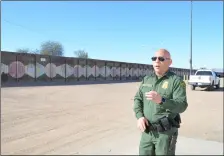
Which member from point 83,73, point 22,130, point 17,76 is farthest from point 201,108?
point 83,73

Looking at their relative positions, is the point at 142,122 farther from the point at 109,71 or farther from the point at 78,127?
the point at 109,71

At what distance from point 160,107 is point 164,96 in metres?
0.15

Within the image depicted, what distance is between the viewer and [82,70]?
40.1m

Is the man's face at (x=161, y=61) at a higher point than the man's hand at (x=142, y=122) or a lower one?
higher

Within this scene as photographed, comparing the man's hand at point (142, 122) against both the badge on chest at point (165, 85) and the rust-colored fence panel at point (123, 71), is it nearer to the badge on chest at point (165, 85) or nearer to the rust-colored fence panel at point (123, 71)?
the badge on chest at point (165, 85)

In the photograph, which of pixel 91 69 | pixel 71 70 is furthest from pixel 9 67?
pixel 91 69

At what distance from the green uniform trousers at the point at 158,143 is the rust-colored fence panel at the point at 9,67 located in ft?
86.4

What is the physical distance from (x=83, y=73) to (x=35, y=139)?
3083cm

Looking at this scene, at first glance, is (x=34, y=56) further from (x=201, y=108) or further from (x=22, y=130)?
(x=22, y=130)

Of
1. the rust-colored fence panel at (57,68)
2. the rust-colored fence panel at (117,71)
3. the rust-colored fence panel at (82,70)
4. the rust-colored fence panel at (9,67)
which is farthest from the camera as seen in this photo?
the rust-colored fence panel at (117,71)

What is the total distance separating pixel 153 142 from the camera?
11.6 ft

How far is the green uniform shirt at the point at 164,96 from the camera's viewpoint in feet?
10.1

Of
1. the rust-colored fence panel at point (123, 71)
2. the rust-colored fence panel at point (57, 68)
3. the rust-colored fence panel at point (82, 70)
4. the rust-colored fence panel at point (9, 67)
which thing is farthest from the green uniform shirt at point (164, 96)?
the rust-colored fence panel at point (123, 71)

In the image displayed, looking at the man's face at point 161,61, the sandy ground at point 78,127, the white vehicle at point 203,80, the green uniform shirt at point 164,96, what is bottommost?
the sandy ground at point 78,127
